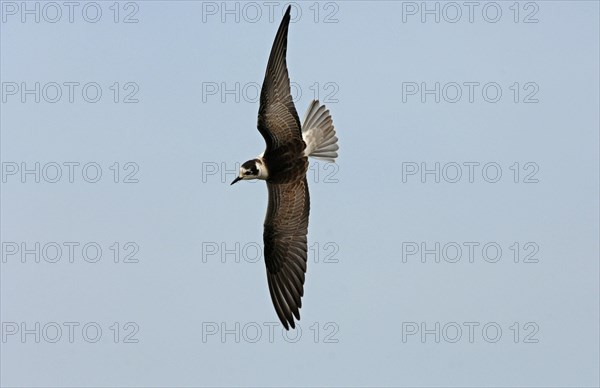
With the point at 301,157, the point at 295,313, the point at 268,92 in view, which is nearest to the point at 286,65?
the point at 268,92

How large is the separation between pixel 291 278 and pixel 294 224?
0.75 metres

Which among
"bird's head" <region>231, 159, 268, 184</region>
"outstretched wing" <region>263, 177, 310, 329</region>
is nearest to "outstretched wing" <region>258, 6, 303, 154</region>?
"bird's head" <region>231, 159, 268, 184</region>

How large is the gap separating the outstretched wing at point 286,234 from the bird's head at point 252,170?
293mm

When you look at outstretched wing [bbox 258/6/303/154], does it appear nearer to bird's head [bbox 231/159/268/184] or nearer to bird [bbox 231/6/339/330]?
bird [bbox 231/6/339/330]

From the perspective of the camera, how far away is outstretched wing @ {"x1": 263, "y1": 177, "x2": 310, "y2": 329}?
12609 millimetres

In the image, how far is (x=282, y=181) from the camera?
12.6 m

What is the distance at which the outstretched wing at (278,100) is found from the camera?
12.2 meters

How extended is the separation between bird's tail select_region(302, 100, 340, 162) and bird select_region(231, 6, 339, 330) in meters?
0.23

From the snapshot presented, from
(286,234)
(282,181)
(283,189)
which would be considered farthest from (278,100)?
(286,234)

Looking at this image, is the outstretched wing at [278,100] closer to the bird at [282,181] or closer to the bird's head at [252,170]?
the bird at [282,181]

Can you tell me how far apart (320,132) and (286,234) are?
5.33 ft

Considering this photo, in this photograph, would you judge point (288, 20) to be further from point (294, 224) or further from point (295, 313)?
point (295, 313)

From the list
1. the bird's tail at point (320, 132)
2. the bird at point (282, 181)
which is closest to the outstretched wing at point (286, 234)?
the bird at point (282, 181)

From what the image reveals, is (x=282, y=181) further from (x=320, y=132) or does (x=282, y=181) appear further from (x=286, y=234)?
(x=320, y=132)
